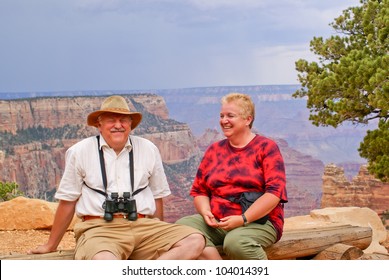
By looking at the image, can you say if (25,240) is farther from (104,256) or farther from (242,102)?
(242,102)

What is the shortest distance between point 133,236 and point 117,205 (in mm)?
248

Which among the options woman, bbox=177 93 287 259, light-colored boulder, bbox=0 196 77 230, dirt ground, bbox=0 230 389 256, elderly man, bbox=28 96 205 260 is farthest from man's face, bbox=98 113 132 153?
light-colored boulder, bbox=0 196 77 230

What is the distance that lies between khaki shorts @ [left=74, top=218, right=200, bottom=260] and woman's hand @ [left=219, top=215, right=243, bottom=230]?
0.25 metres

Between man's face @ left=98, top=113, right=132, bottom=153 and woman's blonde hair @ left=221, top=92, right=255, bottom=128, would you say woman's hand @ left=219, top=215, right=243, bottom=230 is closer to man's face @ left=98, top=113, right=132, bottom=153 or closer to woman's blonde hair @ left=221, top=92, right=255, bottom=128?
woman's blonde hair @ left=221, top=92, right=255, bottom=128

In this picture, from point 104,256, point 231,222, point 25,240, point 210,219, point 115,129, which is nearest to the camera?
point 104,256

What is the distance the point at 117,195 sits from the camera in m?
4.46

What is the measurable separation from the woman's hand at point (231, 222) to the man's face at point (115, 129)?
0.90 m

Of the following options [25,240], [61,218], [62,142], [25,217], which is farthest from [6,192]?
[62,142]

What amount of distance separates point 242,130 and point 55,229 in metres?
1.51

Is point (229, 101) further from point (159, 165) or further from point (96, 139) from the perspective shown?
point (96, 139)

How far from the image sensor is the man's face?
455 centimetres

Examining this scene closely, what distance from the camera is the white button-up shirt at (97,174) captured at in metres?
4.54
